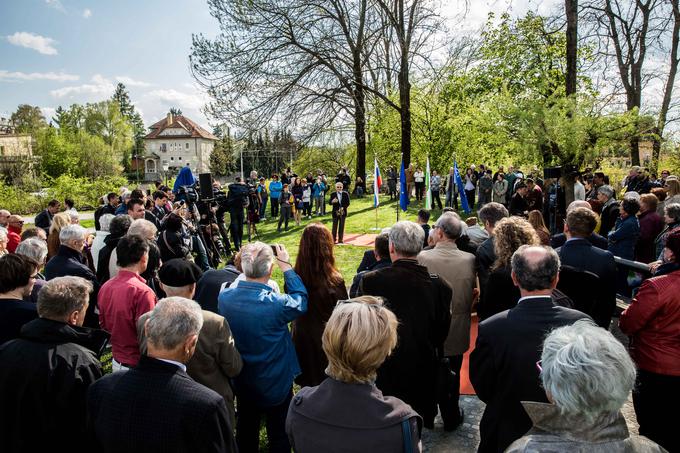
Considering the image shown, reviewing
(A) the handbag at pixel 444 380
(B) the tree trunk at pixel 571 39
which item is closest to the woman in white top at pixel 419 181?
(B) the tree trunk at pixel 571 39

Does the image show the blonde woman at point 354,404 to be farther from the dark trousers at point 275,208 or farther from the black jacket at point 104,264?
the dark trousers at point 275,208

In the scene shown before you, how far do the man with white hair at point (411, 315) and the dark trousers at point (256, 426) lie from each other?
0.76 m

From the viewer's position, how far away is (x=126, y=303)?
323cm

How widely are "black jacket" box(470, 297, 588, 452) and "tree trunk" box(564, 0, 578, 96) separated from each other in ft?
30.7

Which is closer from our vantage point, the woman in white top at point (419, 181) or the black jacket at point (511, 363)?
the black jacket at point (511, 363)

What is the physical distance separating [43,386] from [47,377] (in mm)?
55

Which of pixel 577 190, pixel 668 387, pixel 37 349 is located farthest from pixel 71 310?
pixel 577 190

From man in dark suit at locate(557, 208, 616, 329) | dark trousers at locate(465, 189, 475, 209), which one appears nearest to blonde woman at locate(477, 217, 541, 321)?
man in dark suit at locate(557, 208, 616, 329)

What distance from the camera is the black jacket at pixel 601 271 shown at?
3727mm

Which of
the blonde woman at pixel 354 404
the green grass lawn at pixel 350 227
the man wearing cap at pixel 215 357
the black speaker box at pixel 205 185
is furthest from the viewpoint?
the green grass lawn at pixel 350 227

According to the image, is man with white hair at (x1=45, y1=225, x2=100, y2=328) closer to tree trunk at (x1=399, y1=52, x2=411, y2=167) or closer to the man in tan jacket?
the man in tan jacket

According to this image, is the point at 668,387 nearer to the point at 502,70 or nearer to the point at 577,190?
the point at 577,190

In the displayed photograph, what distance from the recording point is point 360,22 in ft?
68.2

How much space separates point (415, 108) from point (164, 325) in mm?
21531
